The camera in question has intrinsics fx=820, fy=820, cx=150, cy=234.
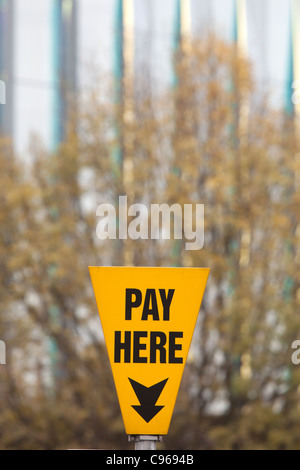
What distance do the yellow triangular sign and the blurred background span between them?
3.05 meters

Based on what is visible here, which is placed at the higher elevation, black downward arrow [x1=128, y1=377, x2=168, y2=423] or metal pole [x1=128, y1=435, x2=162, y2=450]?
black downward arrow [x1=128, y1=377, x2=168, y2=423]

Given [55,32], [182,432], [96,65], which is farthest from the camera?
[55,32]

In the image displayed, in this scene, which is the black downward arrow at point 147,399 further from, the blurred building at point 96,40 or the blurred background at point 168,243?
the blurred building at point 96,40

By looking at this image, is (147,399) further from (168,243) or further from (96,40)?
(96,40)

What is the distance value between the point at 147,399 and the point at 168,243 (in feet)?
10.6

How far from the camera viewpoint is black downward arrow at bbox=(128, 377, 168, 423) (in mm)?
1717

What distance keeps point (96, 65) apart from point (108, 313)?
3.92 metres

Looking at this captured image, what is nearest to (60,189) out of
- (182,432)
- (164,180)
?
(164,180)

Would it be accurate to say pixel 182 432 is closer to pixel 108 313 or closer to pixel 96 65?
pixel 96 65

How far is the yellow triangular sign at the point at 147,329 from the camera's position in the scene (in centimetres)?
173

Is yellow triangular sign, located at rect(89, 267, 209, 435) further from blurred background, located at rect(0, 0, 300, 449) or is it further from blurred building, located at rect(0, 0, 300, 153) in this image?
blurred building, located at rect(0, 0, 300, 153)

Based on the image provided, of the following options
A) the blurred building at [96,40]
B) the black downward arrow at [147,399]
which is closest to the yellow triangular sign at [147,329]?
the black downward arrow at [147,399]

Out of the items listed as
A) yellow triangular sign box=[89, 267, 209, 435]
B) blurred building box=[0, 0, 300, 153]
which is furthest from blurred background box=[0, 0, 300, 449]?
yellow triangular sign box=[89, 267, 209, 435]

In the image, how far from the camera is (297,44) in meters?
5.98
